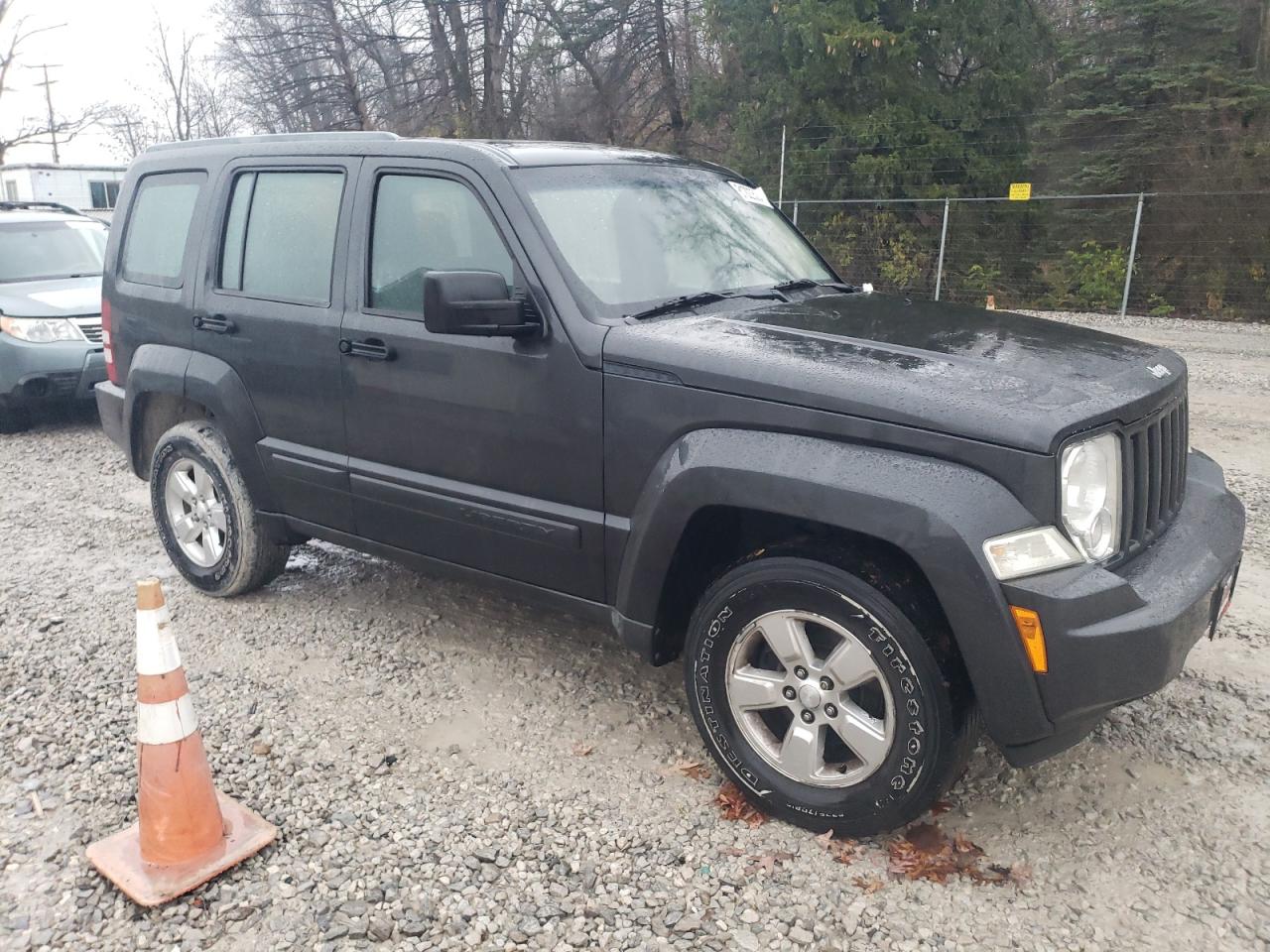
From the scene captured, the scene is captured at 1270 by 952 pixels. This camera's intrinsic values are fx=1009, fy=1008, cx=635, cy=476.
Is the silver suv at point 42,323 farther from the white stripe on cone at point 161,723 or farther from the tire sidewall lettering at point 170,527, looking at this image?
the white stripe on cone at point 161,723

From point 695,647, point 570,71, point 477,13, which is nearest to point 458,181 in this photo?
point 695,647

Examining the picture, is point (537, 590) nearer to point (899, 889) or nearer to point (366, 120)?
point (899, 889)

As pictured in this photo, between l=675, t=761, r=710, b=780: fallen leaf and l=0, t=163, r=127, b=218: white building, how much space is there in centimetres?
2585

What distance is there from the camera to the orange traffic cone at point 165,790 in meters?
2.82

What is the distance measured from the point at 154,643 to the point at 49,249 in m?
8.31

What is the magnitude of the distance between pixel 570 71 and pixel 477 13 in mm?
3248

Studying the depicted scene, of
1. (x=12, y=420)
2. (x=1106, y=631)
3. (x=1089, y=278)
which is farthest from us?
(x=1089, y=278)

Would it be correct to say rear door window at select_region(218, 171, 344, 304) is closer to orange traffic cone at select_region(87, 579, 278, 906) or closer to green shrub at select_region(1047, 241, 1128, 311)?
orange traffic cone at select_region(87, 579, 278, 906)

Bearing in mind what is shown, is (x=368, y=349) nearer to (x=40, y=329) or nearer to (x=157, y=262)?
(x=157, y=262)

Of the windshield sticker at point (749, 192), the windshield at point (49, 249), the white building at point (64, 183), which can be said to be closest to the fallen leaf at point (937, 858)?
the windshield sticker at point (749, 192)

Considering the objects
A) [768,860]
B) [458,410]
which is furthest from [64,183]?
[768,860]

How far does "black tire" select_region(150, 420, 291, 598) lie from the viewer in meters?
4.60

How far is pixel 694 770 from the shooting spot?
3396 millimetres

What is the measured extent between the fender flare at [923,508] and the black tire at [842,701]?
0.12m
